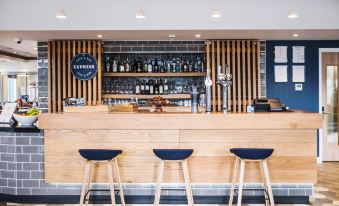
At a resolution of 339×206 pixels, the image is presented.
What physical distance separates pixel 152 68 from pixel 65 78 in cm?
155

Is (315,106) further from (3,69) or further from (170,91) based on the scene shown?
(3,69)

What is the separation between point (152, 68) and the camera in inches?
274

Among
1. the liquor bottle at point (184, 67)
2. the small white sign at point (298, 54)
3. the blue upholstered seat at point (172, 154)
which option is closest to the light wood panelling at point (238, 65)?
the liquor bottle at point (184, 67)

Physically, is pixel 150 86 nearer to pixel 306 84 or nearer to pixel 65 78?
pixel 65 78

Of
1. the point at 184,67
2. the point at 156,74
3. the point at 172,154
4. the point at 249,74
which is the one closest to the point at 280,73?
the point at 249,74

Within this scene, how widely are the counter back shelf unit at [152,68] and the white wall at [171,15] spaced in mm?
1181

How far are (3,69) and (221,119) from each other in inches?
466

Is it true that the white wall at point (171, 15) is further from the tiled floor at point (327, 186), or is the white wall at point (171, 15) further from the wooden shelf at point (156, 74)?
the tiled floor at point (327, 186)

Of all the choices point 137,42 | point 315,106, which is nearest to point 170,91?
point 137,42

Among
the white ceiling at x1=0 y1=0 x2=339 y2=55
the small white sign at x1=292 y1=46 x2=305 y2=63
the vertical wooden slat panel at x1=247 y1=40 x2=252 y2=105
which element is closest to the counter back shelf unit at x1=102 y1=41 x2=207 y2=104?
the vertical wooden slat panel at x1=247 y1=40 x2=252 y2=105

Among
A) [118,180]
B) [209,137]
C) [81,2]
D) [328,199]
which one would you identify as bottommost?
[328,199]

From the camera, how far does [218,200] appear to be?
15.0 feet

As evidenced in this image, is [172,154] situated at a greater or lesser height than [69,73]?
lesser

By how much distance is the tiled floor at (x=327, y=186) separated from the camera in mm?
4715
